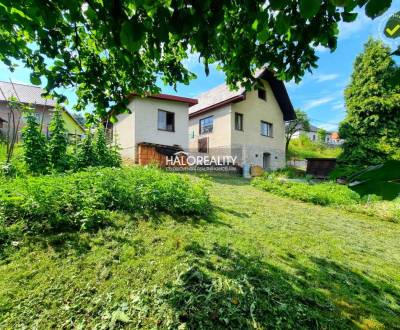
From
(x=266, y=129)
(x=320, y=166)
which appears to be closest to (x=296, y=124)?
(x=266, y=129)

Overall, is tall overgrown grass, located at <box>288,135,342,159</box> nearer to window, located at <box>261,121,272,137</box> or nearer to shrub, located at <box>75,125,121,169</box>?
window, located at <box>261,121,272,137</box>

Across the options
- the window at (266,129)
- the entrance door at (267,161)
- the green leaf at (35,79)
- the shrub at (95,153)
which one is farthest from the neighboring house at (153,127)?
the green leaf at (35,79)

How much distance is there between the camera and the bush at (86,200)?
3148 mm

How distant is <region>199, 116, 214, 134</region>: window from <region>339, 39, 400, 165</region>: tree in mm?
8491

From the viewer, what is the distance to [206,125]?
17828mm

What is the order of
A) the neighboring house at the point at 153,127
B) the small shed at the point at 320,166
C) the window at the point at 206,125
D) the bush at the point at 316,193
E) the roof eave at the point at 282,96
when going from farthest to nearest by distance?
the roof eave at the point at 282,96 → the window at the point at 206,125 → the small shed at the point at 320,166 → the neighboring house at the point at 153,127 → the bush at the point at 316,193

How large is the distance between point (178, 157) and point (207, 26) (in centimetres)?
1127

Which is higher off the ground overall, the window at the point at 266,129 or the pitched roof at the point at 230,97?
the pitched roof at the point at 230,97

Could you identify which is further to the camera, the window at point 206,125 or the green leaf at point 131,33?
the window at point 206,125

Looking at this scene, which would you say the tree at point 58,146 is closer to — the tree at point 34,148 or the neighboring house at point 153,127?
the tree at point 34,148

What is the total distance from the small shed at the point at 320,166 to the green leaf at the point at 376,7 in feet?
48.0

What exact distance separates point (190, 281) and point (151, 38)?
2.47m

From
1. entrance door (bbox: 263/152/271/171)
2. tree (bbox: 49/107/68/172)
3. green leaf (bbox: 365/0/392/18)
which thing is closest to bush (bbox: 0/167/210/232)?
tree (bbox: 49/107/68/172)

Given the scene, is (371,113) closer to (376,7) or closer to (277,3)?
(277,3)
